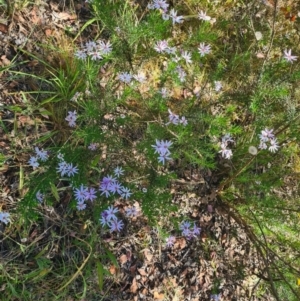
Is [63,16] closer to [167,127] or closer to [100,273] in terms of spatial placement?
[167,127]

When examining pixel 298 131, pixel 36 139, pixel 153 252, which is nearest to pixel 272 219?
pixel 298 131

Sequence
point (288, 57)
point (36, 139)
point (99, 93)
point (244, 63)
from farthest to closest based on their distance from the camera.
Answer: point (244, 63) < point (36, 139) < point (99, 93) < point (288, 57)

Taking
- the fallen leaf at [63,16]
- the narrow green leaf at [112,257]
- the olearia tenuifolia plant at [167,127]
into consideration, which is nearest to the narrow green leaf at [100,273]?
the narrow green leaf at [112,257]

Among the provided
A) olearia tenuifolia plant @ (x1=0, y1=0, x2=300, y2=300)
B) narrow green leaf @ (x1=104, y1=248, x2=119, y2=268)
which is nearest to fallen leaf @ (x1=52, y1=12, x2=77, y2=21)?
olearia tenuifolia plant @ (x1=0, y1=0, x2=300, y2=300)

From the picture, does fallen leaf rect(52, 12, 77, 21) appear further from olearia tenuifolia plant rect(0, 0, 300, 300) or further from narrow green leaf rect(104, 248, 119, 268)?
narrow green leaf rect(104, 248, 119, 268)

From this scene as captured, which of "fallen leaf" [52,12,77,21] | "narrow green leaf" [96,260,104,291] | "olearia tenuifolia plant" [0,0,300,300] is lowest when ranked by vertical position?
"narrow green leaf" [96,260,104,291]

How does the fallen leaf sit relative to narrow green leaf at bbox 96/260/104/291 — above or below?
above

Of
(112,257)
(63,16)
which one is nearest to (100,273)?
(112,257)

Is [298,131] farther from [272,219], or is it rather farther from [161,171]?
[161,171]

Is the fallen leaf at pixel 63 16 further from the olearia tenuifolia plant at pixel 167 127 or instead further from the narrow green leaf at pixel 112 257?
the narrow green leaf at pixel 112 257
